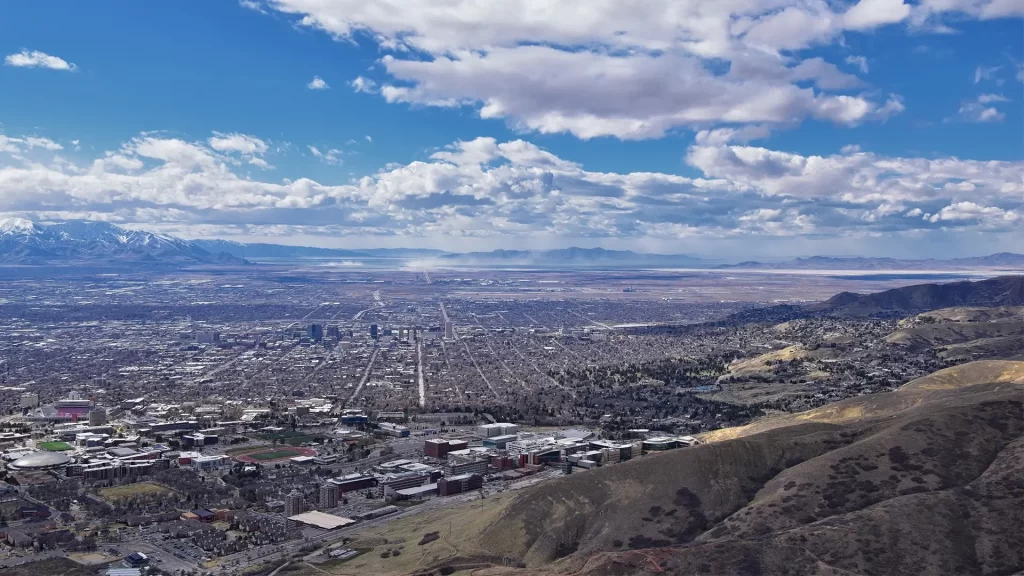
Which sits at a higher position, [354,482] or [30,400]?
[354,482]

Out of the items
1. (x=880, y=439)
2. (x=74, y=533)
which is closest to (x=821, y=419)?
(x=880, y=439)

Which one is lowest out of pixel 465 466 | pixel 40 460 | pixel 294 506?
pixel 40 460

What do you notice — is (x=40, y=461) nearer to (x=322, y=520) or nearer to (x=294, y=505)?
(x=294, y=505)

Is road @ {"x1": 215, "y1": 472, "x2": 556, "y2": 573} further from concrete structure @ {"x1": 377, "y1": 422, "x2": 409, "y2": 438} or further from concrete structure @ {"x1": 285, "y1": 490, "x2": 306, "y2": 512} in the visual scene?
concrete structure @ {"x1": 377, "y1": 422, "x2": 409, "y2": 438}

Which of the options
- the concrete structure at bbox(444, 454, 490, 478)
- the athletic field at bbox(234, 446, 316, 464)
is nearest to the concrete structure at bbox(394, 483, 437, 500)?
the concrete structure at bbox(444, 454, 490, 478)

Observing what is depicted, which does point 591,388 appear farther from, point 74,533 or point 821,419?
point 74,533

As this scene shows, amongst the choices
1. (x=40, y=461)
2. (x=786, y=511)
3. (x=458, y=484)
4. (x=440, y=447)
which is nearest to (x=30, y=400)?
(x=40, y=461)

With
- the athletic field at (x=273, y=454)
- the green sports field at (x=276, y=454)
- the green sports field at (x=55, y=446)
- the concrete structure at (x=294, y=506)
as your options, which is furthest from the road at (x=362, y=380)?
the concrete structure at (x=294, y=506)

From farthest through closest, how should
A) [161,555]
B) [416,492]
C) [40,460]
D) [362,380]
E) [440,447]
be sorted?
[362,380]
[440,447]
[40,460]
[416,492]
[161,555]
